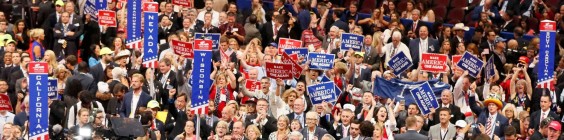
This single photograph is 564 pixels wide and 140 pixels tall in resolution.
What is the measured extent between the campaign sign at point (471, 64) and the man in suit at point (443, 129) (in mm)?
2600

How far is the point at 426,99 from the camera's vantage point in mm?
27969

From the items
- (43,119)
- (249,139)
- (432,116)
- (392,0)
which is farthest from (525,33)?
(43,119)

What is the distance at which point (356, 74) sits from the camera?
30.6m

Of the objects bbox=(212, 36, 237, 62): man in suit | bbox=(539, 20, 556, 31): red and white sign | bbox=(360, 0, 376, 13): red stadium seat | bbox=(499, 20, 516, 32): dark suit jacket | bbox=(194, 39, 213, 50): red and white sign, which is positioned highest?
bbox=(539, 20, 556, 31): red and white sign

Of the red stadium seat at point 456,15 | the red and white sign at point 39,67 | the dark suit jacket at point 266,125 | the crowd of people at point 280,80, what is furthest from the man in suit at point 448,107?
the red stadium seat at point 456,15

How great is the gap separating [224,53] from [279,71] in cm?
219

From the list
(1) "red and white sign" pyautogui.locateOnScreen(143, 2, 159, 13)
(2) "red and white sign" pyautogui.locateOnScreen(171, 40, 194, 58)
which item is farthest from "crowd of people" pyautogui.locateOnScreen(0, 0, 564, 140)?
(1) "red and white sign" pyautogui.locateOnScreen(143, 2, 159, 13)

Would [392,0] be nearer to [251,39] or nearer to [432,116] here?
[251,39]

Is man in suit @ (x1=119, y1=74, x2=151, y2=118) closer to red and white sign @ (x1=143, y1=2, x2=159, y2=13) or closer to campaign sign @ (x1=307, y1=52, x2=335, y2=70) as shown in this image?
red and white sign @ (x1=143, y1=2, x2=159, y2=13)

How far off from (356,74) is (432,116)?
2.83 meters

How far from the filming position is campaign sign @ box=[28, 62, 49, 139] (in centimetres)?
2545

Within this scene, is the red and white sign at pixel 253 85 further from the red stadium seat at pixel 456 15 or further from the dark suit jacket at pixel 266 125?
the red stadium seat at pixel 456 15

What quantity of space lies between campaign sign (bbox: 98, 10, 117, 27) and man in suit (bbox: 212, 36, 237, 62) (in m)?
1.92

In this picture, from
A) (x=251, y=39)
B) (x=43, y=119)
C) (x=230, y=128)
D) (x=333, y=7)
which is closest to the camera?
(x=43, y=119)
